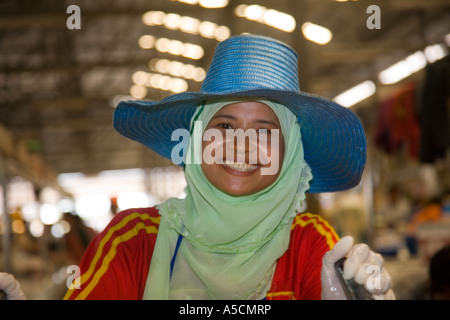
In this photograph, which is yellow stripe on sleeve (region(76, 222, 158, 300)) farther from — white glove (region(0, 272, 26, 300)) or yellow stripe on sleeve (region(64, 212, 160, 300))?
white glove (region(0, 272, 26, 300))

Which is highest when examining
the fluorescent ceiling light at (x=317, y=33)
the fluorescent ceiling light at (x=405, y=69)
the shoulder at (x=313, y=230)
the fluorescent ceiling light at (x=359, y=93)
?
the fluorescent ceiling light at (x=317, y=33)

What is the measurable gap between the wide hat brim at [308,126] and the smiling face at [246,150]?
0.05 m

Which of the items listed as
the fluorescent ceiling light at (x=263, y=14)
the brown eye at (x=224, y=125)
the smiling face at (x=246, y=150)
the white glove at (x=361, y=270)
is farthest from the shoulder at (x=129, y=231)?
the fluorescent ceiling light at (x=263, y=14)

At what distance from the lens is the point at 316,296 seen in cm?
140

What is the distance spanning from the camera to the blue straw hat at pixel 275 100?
1417 mm

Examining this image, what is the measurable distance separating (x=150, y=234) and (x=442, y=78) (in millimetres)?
2719

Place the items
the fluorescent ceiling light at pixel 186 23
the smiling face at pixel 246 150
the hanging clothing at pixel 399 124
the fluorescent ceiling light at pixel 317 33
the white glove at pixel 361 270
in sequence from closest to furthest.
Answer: the white glove at pixel 361 270
the smiling face at pixel 246 150
the hanging clothing at pixel 399 124
the fluorescent ceiling light at pixel 317 33
the fluorescent ceiling light at pixel 186 23

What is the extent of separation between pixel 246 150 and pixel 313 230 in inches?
12.2

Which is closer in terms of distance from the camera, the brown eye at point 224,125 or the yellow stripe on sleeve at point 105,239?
the yellow stripe on sleeve at point 105,239

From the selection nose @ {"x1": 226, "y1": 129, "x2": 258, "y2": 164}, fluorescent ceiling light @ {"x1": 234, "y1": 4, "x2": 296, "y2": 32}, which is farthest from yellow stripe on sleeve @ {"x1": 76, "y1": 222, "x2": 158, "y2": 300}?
fluorescent ceiling light @ {"x1": 234, "y1": 4, "x2": 296, "y2": 32}

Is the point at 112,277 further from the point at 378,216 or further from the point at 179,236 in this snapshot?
the point at 378,216

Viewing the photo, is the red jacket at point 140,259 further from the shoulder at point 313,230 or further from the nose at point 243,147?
the nose at point 243,147

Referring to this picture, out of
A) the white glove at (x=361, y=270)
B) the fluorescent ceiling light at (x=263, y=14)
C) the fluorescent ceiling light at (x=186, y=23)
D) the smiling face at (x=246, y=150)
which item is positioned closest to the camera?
the white glove at (x=361, y=270)

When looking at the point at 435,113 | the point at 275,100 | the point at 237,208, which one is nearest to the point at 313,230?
the point at 237,208
